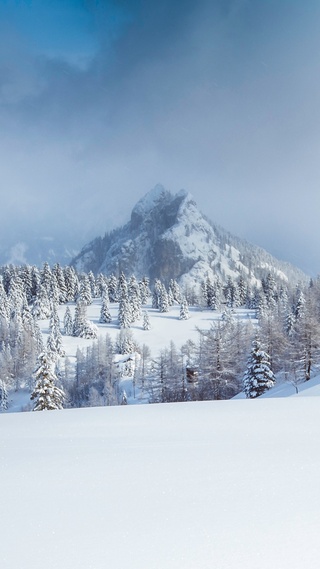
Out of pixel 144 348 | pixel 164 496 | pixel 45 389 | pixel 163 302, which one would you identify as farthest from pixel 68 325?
pixel 164 496

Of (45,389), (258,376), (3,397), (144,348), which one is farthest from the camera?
(144,348)

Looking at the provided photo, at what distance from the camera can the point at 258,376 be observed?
85.5 ft

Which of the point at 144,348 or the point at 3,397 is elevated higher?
the point at 144,348

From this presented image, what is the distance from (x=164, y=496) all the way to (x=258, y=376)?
25.8 metres

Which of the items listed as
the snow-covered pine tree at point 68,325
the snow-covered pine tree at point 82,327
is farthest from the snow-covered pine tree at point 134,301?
the snow-covered pine tree at point 68,325

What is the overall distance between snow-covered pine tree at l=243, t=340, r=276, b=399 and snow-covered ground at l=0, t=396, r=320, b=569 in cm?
2304

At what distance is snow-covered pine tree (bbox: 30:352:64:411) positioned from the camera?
20956 mm

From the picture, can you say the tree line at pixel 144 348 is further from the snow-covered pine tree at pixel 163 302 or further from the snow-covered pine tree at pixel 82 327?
the snow-covered pine tree at pixel 82 327

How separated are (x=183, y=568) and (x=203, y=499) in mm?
705

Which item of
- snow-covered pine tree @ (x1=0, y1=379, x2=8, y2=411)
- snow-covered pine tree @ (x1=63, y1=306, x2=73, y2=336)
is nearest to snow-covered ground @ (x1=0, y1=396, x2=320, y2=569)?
snow-covered pine tree @ (x1=0, y1=379, x2=8, y2=411)

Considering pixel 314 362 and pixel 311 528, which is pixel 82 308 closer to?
pixel 314 362

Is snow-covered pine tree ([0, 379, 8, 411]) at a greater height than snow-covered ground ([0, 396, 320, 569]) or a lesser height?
lesser

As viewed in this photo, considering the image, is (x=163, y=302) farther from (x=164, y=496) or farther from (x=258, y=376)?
(x=164, y=496)

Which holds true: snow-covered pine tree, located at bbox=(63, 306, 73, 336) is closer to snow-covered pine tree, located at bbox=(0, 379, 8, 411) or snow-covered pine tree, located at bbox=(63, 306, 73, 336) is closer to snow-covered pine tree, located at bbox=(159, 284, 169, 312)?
snow-covered pine tree, located at bbox=(0, 379, 8, 411)
